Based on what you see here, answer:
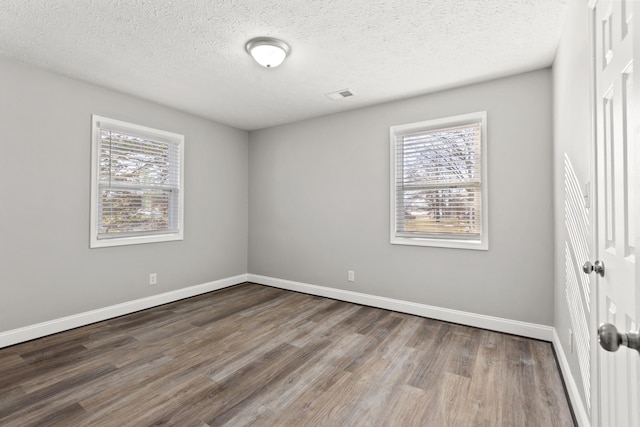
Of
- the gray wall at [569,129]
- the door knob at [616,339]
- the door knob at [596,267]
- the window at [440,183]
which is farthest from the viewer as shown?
the window at [440,183]

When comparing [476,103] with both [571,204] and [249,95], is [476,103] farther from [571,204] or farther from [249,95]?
[249,95]

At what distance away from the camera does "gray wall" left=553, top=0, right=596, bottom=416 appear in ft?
5.20

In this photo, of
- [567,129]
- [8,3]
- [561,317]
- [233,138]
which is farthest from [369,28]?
[233,138]

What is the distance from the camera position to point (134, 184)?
11.9 feet

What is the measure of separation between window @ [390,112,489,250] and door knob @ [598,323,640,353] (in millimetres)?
2555

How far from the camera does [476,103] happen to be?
3156mm

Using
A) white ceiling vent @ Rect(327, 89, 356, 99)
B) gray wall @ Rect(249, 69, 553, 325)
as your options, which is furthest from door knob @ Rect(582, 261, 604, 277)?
white ceiling vent @ Rect(327, 89, 356, 99)

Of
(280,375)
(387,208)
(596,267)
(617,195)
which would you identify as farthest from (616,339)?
(387,208)

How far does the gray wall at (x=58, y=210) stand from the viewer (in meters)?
2.70

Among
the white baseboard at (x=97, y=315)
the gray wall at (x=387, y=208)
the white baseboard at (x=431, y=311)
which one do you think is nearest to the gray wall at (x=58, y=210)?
the white baseboard at (x=97, y=315)

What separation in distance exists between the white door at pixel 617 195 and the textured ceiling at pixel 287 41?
109 cm

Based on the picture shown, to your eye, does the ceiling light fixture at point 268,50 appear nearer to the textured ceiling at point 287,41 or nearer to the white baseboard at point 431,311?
the textured ceiling at point 287,41

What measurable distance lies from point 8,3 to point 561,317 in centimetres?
449

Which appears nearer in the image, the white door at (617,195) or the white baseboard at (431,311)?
the white door at (617,195)
